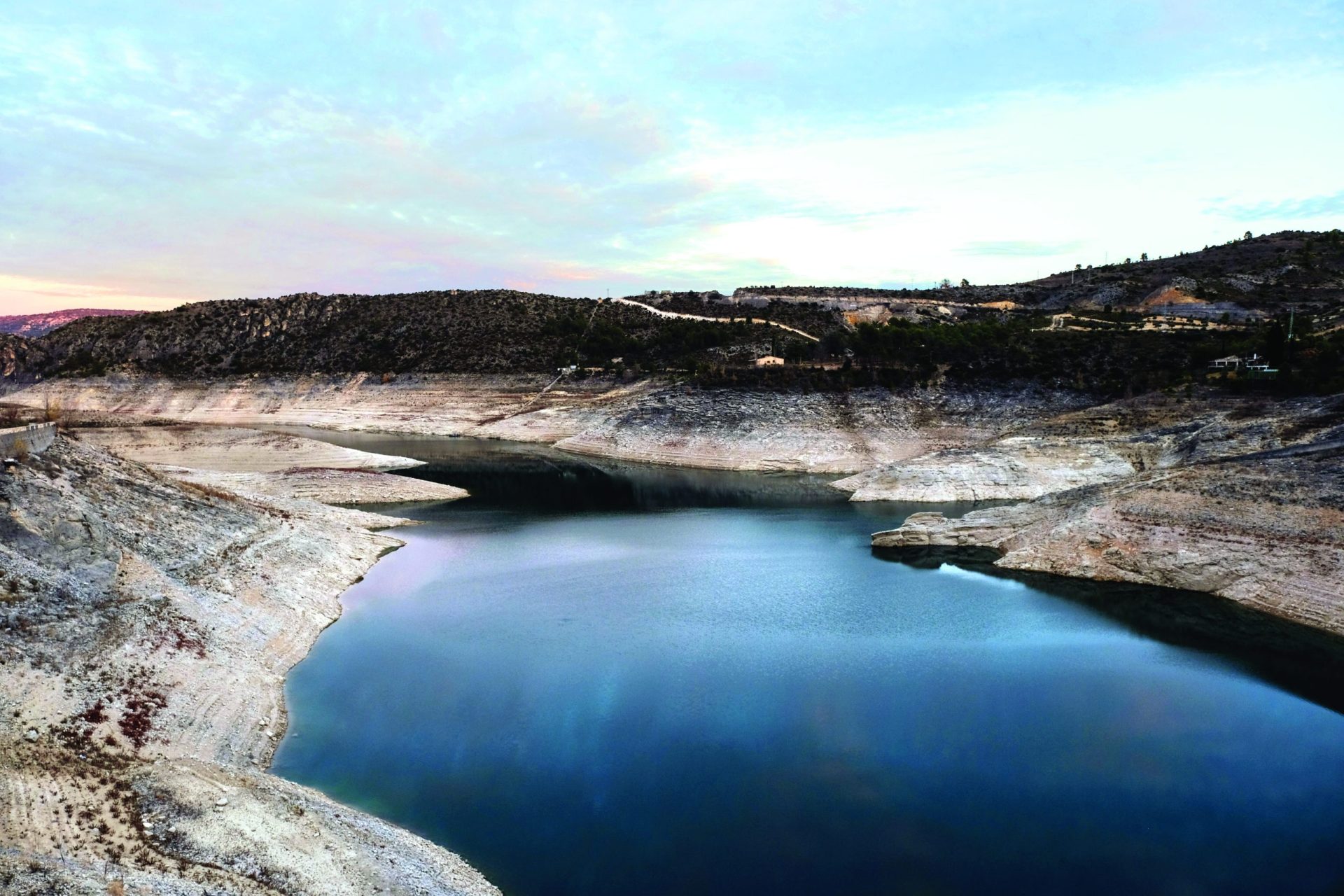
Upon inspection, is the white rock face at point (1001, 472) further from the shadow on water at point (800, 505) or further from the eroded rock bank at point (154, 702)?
the eroded rock bank at point (154, 702)

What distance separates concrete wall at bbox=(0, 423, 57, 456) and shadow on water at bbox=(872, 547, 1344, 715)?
28612 mm

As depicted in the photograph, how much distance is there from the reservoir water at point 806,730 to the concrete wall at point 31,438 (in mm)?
9163

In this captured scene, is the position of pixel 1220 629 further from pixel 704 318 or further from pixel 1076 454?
pixel 704 318

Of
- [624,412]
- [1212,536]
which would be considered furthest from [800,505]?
[624,412]

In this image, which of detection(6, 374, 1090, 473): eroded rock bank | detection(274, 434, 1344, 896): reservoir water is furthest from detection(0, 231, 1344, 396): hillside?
detection(274, 434, 1344, 896): reservoir water

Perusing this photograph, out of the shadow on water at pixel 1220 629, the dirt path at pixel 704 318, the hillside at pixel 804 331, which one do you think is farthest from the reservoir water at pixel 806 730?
the dirt path at pixel 704 318

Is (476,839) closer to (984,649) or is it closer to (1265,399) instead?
(984,649)

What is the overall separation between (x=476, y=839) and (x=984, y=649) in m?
15.5

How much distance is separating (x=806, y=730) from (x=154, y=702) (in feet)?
42.6

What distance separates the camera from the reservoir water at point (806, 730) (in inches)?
601

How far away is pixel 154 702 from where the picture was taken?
18.1m

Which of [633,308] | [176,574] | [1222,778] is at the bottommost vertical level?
[1222,778]

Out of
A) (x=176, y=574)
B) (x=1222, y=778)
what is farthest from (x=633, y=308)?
(x=1222, y=778)

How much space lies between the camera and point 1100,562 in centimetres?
3322
